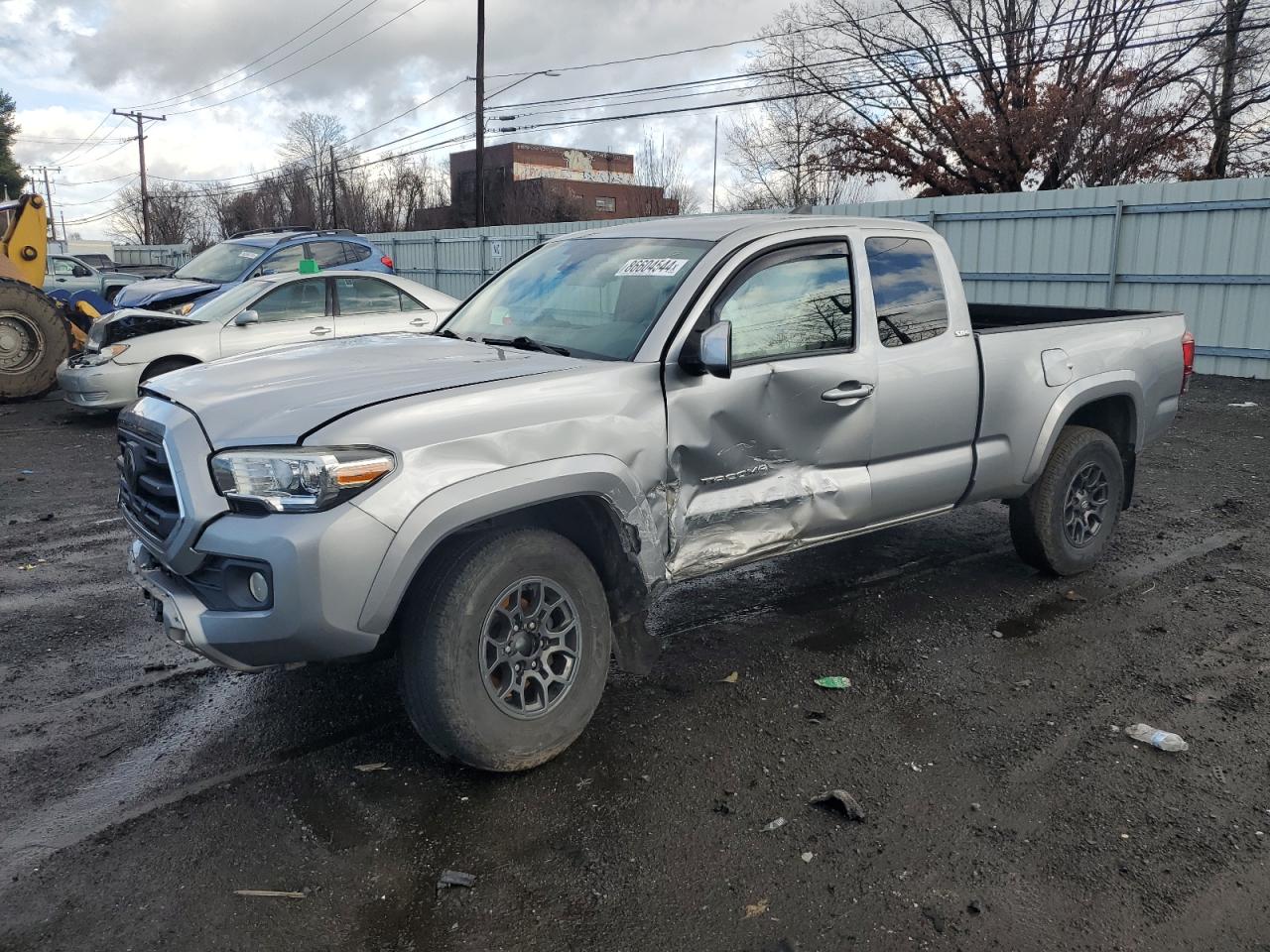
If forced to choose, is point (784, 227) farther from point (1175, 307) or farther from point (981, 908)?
point (1175, 307)

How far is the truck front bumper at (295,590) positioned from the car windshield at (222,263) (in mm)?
10683

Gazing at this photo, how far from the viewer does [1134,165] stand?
2536 centimetres

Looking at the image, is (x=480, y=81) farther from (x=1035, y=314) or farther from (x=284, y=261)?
(x=1035, y=314)

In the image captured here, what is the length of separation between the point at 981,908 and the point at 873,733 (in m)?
1.08

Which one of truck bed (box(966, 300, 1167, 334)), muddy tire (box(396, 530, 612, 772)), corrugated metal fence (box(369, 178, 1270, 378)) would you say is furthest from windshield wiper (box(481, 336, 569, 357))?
corrugated metal fence (box(369, 178, 1270, 378))

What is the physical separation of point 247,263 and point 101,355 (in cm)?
307

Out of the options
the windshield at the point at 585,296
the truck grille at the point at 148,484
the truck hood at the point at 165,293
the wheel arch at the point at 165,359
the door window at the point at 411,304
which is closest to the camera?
the truck grille at the point at 148,484

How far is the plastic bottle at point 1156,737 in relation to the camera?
3846mm

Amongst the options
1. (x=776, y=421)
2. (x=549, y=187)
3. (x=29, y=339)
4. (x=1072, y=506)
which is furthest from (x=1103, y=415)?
(x=549, y=187)

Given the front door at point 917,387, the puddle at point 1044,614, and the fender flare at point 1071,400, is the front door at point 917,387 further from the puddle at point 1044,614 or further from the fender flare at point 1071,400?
the puddle at point 1044,614

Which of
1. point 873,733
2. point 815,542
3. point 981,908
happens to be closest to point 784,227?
point 815,542

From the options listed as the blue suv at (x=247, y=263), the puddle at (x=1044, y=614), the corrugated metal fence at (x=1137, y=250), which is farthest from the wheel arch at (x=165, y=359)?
the puddle at (x=1044, y=614)

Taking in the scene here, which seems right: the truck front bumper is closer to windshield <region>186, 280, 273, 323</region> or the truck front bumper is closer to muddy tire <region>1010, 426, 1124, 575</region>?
muddy tire <region>1010, 426, 1124, 575</region>

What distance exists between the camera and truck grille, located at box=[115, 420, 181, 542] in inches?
133
